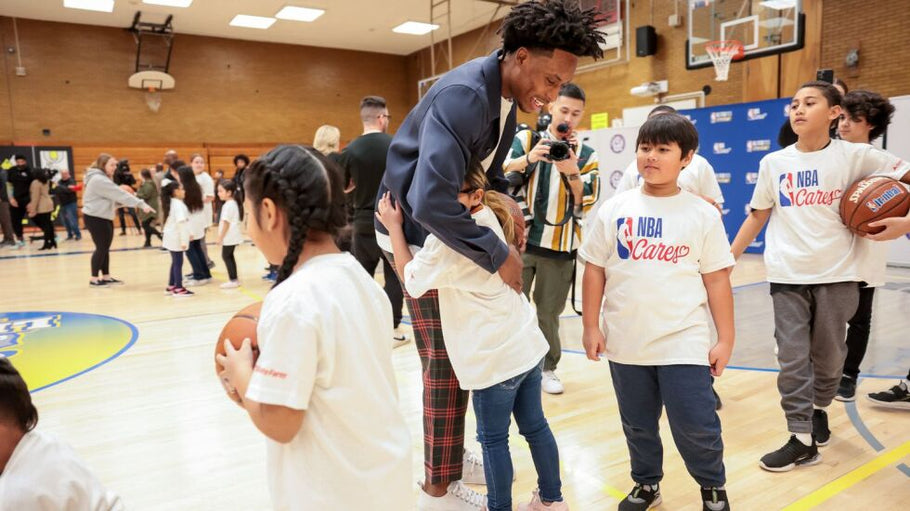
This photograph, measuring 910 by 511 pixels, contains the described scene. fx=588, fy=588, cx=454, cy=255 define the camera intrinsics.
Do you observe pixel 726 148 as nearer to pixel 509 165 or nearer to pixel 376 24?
pixel 509 165

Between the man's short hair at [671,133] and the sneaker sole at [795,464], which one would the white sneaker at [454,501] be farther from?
the man's short hair at [671,133]

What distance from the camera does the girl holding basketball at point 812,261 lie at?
2.64 metres

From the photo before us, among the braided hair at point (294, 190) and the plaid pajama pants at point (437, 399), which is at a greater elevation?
the braided hair at point (294, 190)

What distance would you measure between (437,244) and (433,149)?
32cm

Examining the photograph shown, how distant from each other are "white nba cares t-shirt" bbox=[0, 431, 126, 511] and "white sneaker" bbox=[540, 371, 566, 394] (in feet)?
8.45

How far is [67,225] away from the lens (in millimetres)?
14508

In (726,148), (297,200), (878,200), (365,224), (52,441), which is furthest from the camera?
(726,148)

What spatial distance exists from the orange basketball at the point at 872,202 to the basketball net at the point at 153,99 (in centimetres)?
1868

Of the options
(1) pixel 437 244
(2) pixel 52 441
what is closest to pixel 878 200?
(1) pixel 437 244

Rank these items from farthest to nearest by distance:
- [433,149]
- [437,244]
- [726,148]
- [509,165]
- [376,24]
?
[376,24] < [726,148] < [509,165] < [437,244] < [433,149]

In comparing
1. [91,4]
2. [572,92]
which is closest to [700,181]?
[572,92]

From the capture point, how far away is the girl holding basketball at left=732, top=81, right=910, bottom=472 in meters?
2.64

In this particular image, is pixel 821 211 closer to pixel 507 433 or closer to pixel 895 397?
pixel 895 397

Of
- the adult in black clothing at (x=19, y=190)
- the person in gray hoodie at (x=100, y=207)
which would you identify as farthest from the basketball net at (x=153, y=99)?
the person in gray hoodie at (x=100, y=207)
